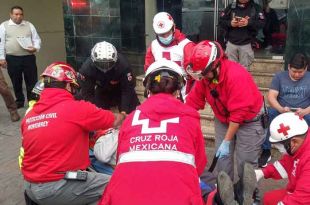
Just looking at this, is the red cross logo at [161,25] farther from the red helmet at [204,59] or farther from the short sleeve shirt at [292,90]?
the red helmet at [204,59]

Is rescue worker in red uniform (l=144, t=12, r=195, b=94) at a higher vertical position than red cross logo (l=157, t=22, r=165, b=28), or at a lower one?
lower

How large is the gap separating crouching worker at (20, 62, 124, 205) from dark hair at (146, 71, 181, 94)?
34.8 inches

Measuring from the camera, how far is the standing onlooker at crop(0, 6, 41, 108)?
284 inches

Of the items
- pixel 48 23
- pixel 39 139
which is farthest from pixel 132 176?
pixel 48 23

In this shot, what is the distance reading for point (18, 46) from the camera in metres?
7.29

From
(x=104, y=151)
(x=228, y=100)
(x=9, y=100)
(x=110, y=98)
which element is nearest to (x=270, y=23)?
(x=110, y=98)

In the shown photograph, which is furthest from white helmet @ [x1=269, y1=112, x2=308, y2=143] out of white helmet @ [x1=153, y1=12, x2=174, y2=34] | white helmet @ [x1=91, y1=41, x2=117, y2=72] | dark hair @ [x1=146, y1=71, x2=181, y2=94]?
white helmet @ [x1=153, y1=12, x2=174, y2=34]

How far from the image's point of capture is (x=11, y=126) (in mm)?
6660

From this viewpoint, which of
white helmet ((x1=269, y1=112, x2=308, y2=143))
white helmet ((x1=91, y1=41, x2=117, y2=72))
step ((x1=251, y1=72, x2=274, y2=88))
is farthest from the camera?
step ((x1=251, y1=72, x2=274, y2=88))

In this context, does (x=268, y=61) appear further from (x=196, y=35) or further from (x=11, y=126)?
(x=11, y=126)

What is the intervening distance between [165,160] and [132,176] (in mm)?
190

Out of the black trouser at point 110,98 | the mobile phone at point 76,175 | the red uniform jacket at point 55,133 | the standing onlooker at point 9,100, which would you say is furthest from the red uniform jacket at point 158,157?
the standing onlooker at point 9,100

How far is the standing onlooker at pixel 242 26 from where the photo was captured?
5.73 metres

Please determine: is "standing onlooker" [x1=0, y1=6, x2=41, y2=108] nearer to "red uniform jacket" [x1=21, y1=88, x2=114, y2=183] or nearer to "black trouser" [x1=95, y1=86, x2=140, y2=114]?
"black trouser" [x1=95, y1=86, x2=140, y2=114]
